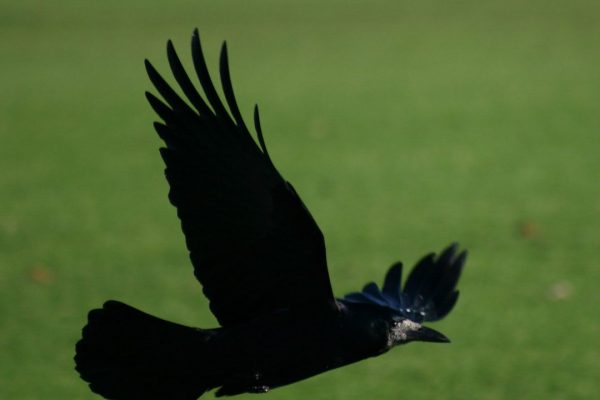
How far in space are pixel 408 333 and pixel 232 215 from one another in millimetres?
580

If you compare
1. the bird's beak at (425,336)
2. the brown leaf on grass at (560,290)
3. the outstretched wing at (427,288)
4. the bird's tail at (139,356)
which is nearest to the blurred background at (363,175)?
the brown leaf on grass at (560,290)

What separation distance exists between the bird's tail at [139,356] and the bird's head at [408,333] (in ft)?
1.62

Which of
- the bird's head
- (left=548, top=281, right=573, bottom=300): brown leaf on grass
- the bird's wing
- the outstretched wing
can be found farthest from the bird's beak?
(left=548, top=281, right=573, bottom=300): brown leaf on grass

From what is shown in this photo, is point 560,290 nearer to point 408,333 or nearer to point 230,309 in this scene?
point 408,333

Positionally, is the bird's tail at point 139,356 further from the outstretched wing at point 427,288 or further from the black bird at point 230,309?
the outstretched wing at point 427,288

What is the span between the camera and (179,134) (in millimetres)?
3078

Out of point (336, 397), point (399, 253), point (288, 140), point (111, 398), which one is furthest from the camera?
point (288, 140)

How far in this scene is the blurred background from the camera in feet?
17.6

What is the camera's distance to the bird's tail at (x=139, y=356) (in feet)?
9.88

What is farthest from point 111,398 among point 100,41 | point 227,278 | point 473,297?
point 100,41

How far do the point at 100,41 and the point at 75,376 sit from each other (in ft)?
36.6

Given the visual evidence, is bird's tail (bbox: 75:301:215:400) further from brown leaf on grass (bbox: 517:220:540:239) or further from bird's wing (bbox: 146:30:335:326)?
brown leaf on grass (bbox: 517:220:540:239)

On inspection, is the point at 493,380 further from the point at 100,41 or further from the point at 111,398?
the point at 100,41

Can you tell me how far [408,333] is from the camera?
3.10 metres
